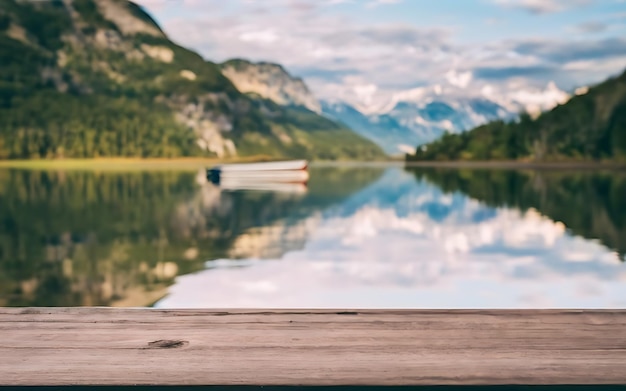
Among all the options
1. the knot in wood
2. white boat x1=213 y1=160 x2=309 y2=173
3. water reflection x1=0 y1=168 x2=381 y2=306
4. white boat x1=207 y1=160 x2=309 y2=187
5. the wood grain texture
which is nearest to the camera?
the wood grain texture

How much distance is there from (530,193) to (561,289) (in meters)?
35.5

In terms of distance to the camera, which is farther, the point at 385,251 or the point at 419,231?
the point at 419,231

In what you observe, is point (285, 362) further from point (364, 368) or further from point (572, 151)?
point (572, 151)

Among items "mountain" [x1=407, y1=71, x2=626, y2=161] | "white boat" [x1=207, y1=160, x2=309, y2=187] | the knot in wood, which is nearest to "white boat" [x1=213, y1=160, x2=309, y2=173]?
"white boat" [x1=207, y1=160, x2=309, y2=187]

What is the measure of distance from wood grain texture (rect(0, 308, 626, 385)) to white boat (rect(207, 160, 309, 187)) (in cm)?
8066

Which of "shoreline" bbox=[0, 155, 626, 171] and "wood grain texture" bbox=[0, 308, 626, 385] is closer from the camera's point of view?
"wood grain texture" bbox=[0, 308, 626, 385]

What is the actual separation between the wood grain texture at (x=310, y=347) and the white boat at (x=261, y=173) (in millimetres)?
80659

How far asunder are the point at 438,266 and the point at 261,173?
81.8 metres

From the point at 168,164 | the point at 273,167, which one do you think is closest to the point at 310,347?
the point at 273,167

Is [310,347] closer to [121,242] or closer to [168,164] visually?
[121,242]

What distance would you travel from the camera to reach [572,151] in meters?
115

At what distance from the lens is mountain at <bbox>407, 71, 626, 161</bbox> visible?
109m

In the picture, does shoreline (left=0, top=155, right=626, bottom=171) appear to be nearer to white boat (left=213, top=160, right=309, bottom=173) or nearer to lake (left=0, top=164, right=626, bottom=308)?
white boat (left=213, top=160, right=309, bottom=173)

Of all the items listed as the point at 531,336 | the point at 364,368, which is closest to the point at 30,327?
the point at 364,368
